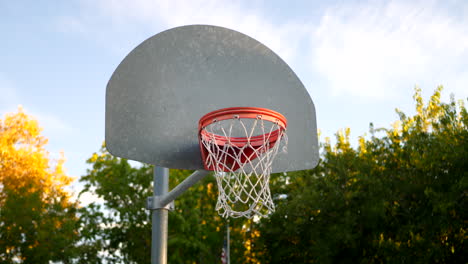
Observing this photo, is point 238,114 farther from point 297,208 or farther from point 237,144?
point 297,208

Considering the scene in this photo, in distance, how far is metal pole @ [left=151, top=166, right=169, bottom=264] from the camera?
4719mm

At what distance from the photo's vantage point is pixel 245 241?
15.4m

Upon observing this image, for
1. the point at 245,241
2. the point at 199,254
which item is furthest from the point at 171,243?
the point at 245,241

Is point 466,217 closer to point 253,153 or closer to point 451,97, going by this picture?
point 451,97

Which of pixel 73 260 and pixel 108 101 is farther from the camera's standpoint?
pixel 73 260

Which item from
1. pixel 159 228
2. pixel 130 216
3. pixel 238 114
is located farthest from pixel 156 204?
pixel 130 216

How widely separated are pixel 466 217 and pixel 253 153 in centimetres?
750

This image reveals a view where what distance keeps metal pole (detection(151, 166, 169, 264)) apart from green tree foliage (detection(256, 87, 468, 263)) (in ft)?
21.5

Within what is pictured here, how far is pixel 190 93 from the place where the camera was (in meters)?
4.25

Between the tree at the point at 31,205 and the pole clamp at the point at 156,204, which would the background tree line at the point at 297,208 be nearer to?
the tree at the point at 31,205

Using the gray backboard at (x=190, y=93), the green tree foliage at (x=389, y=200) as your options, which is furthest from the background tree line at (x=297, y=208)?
the gray backboard at (x=190, y=93)

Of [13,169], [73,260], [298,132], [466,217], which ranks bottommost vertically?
[73,260]

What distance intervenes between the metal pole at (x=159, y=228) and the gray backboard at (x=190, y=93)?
2.95ft

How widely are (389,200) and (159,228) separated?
7414 mm
